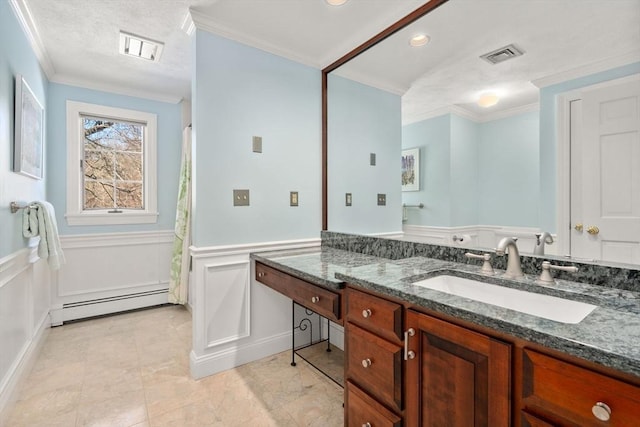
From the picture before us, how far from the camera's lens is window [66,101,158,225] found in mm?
2967

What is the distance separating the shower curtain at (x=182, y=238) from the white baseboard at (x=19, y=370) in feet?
3.44

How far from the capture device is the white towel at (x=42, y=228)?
2051 mm

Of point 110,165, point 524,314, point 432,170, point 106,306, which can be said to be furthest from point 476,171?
point 106,306

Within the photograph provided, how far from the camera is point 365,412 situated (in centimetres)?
126

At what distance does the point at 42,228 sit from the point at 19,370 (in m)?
0.88

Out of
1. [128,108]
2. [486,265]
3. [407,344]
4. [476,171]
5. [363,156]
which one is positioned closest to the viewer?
[407,344]

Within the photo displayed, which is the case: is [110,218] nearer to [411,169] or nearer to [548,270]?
[411,169]

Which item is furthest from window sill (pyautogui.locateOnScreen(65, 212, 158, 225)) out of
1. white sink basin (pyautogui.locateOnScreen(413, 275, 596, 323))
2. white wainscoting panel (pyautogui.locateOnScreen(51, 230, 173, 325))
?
white sink basin (pyautogui.locateOnScreen(413, 275, 596, 323))

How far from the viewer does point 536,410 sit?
772mm

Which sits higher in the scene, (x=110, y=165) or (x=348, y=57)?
(x=348, y=57)

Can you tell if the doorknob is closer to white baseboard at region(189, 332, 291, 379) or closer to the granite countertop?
the granite countertop

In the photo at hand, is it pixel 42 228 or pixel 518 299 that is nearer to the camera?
pixel 518 299

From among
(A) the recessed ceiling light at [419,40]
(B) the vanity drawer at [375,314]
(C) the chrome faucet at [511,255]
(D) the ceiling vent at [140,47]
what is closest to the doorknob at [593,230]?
(C) the chrome faucet at [511,255]

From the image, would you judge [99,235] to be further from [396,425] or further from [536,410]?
[536,410]
